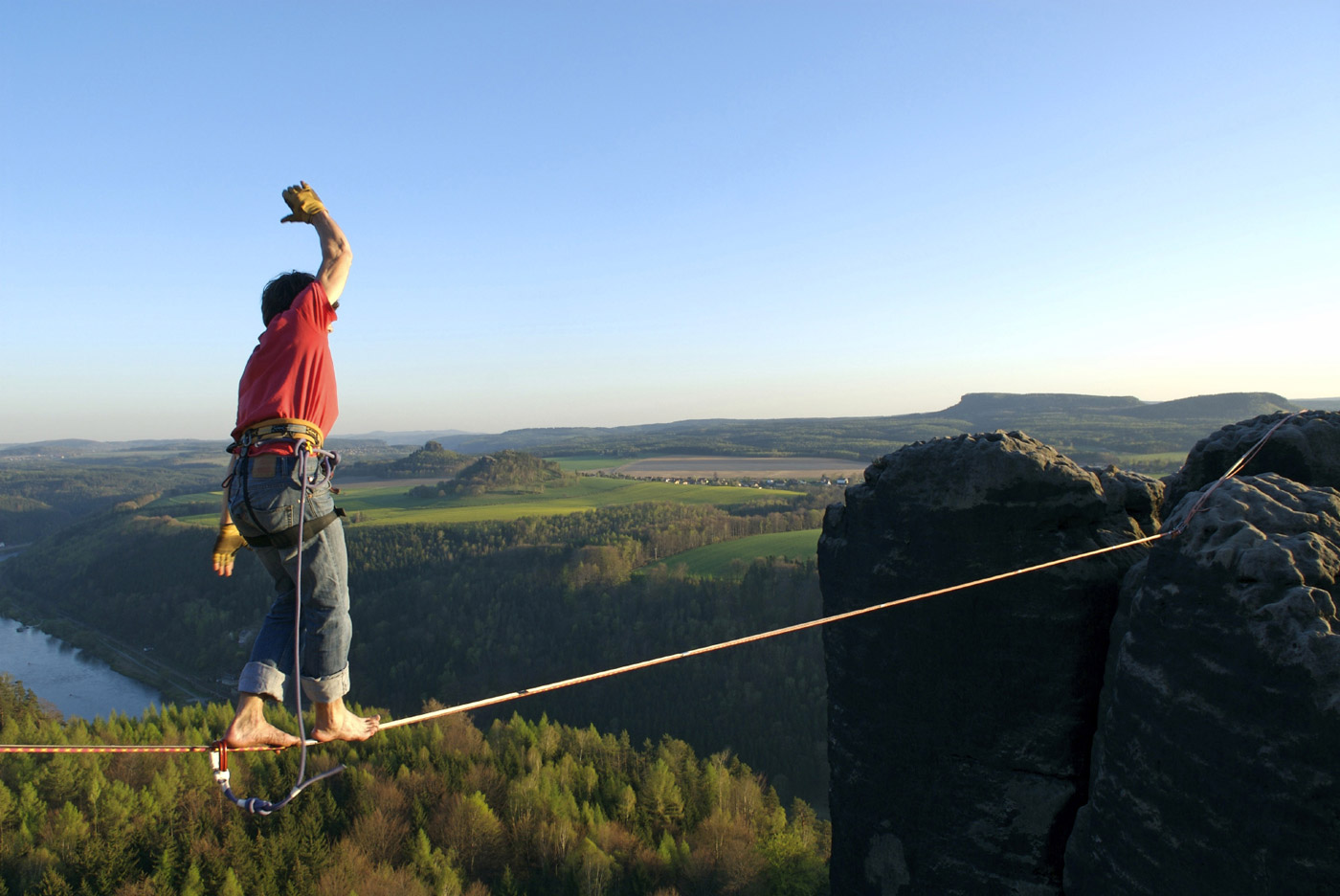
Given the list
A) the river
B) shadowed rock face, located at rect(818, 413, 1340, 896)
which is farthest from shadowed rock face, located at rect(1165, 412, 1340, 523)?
the river

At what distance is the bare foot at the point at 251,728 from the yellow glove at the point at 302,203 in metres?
3.01

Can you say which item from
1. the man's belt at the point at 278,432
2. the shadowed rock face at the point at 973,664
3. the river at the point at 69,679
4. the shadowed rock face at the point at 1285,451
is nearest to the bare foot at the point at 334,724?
the man's belt at the point at 278,432

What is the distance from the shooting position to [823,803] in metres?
56.1

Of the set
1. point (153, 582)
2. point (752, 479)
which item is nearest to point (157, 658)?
point (153, 582)

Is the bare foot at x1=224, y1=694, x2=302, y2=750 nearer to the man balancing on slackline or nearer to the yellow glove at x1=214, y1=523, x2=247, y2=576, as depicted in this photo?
the man balancing on slackline

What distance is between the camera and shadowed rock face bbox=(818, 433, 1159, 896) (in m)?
7.93

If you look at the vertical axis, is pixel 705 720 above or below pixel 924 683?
below

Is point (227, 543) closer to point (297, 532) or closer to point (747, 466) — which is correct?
point (297, 532)

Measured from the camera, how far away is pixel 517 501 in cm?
13838

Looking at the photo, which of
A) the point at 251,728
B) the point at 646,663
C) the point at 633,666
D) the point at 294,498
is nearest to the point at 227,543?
the point at 294,498

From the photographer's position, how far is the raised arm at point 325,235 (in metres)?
4.61

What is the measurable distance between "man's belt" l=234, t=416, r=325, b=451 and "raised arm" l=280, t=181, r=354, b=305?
0.85 metres

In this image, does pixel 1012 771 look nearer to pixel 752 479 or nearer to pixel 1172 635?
pixel 1172 635

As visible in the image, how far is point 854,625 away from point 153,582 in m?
130
